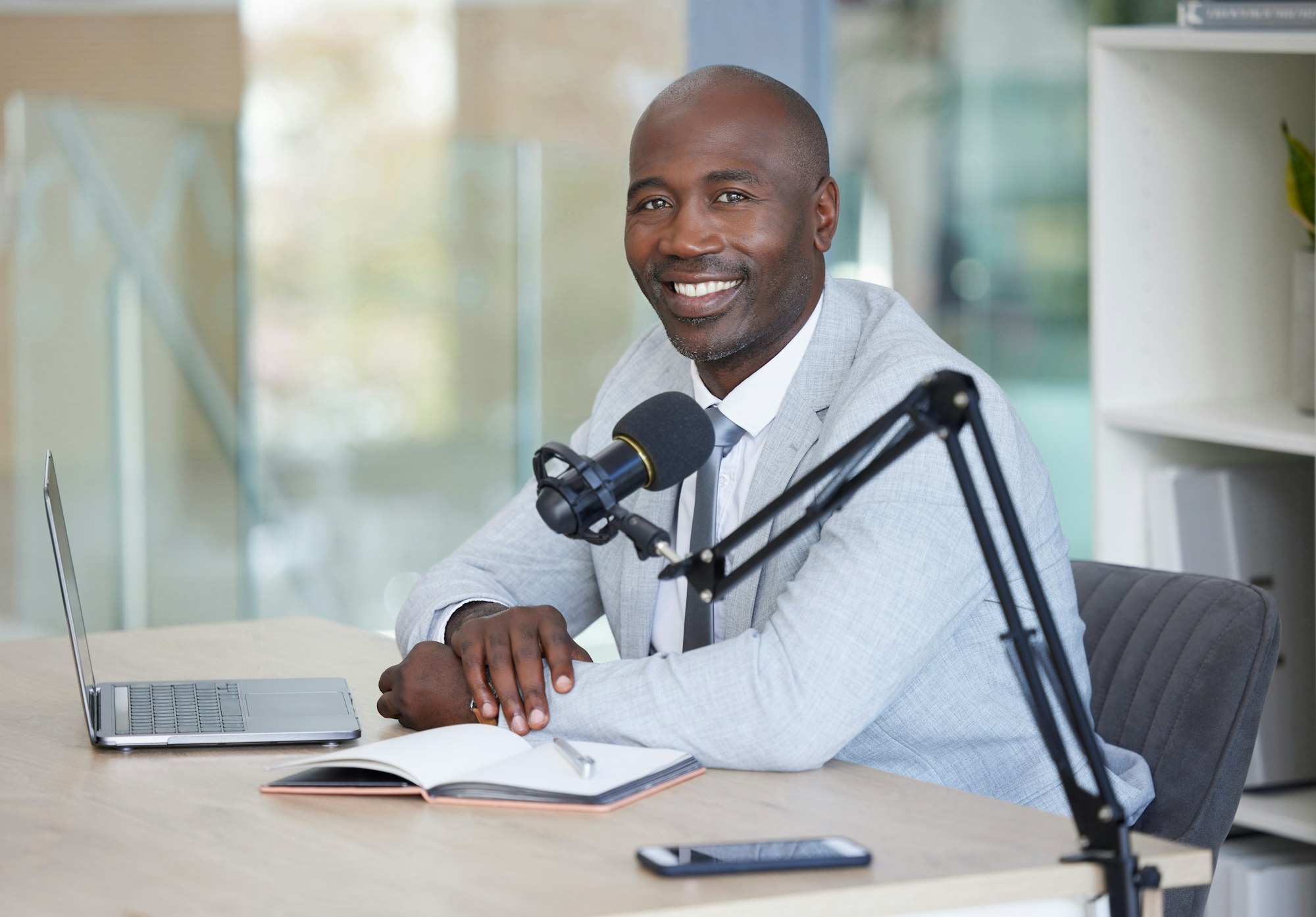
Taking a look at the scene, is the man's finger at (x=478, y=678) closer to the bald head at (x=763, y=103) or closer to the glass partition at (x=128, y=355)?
the bald head at (x=763, y=103)

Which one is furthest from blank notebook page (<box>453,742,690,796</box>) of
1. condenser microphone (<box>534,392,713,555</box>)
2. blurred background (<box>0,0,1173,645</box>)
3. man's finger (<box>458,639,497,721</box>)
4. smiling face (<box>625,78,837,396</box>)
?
blurred background (<box>0,0,1173,645</box>)

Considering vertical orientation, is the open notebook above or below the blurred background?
below

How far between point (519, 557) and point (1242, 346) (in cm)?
127

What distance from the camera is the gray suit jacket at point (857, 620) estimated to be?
1.45 metres

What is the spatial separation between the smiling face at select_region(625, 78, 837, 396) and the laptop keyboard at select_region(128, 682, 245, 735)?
2.12 feet

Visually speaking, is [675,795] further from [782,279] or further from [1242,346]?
[1242,346]

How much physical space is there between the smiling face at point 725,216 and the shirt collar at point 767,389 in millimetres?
23

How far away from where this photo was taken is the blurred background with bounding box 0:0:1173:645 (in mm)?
3539

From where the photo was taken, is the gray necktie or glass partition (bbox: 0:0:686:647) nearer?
the gray necktie

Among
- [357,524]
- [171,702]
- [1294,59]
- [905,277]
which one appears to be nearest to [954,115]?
[905,277]

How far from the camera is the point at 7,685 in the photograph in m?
1.82

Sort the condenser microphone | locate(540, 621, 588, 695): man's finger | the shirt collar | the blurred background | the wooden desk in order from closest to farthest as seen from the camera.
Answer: the wooden desk, the condenser microphone, locate(540, 621, 588, 695): man's finger, the shirt collar, the blurred background

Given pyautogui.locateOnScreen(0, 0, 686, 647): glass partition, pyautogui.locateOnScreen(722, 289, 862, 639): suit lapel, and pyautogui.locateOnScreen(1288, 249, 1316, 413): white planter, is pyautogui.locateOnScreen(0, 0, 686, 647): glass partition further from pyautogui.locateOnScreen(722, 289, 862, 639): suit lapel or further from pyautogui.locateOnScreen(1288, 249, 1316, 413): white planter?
pyautogui.locateOnScreen(722, 289, 862, 639): suit lapel

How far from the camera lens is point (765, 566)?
1.73 meters
